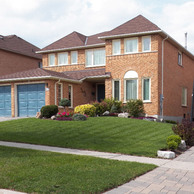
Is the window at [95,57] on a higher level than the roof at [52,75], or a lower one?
higher

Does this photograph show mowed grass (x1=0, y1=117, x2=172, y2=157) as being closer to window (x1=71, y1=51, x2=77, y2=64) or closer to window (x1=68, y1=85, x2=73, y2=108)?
window (x1=68, y1=85, x2=73, y2=108)

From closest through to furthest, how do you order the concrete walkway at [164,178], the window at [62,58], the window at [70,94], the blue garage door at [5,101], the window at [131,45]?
the concrete walkway at [164,178] → the window at [131,45] → the blue garage door at [5,101] → the window at [70,94] → the window at [62,58]

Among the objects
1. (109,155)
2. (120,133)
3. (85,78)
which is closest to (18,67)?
(85,78)

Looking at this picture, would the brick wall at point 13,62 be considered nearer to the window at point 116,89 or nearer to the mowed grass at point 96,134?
the window at point 116,89

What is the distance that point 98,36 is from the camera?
25734mm

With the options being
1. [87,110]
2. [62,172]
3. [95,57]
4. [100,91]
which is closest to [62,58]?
[95,57]

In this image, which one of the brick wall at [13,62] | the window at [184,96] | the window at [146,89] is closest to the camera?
the window at [146,89]

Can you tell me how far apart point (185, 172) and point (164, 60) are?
15013 millimetres

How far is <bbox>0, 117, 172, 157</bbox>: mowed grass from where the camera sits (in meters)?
9.78

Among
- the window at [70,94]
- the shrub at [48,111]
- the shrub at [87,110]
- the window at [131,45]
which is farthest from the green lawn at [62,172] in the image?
the window at [131,45]

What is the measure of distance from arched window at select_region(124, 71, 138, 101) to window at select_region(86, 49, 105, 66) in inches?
147

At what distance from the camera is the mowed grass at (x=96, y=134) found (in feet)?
32.1

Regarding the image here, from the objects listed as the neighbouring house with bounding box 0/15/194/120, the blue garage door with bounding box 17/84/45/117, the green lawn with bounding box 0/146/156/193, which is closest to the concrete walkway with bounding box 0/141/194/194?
the green lawn with bounding box 0/146/156/193

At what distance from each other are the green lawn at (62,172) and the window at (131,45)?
45.6 feet
